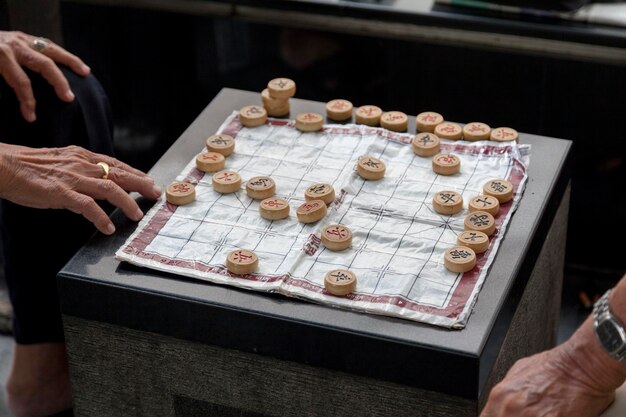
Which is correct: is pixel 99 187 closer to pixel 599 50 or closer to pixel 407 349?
pixel 407 349

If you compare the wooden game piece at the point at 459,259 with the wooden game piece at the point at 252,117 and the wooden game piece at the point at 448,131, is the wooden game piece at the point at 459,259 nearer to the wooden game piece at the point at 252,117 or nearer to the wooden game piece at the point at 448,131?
the wooden game piece at the point at 448,131

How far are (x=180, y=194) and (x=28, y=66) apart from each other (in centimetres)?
51

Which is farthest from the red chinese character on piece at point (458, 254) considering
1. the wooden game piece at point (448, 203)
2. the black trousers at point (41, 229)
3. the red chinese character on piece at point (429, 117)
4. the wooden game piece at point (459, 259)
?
the black trousers at point (41, 229)

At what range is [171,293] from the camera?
1.54 metres

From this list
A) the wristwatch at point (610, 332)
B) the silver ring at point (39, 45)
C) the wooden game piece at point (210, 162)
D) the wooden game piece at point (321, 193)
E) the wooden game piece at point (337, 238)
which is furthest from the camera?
the silver ring at point (39, 45)

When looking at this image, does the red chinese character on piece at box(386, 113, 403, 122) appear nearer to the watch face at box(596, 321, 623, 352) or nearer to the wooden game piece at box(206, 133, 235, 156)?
the wooden game piece at box(206, 133, 235, 156)

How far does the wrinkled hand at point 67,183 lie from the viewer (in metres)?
1.66

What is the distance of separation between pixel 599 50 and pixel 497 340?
1149mm

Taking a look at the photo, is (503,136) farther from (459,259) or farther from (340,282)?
(340,282)

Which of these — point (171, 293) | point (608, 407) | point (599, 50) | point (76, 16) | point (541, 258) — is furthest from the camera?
point (76, 16)

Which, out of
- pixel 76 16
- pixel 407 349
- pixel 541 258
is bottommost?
pixel 76 16

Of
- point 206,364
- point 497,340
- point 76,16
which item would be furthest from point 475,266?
point 76,16

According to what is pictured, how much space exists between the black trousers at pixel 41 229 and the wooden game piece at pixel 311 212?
1.74 ft

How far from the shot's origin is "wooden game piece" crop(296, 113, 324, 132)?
1934 millimetres
